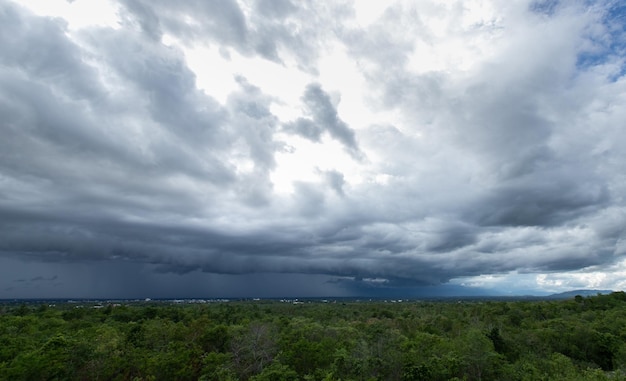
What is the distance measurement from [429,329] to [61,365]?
78.3 meters

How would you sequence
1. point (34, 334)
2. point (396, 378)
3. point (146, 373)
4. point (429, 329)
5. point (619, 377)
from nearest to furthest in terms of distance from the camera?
1. point (619, 377)
2. point (146, 373)
3. point (396, 378)
4. point (34, 334)
5. point (429, 329)

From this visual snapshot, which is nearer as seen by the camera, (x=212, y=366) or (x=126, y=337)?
(x=212, y=366)

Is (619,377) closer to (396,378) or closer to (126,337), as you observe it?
(396,378)

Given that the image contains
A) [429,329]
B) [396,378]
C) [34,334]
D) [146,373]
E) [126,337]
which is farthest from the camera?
[429,329]

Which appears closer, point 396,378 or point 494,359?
point 396,378

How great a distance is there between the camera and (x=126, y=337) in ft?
231

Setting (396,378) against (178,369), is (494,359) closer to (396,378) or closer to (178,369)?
(396,378)

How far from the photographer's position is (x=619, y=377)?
38.5 meters

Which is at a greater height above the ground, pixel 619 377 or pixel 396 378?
pixel 619 377

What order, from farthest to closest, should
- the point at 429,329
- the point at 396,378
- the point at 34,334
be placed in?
1. the point at 429,329
2. the point at 34,334
3. the point at 396,378

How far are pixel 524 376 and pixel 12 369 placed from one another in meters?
56.8

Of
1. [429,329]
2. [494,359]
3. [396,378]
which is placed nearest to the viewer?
[396,378]

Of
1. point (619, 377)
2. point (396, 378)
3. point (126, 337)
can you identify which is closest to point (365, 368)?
point (396, 378)

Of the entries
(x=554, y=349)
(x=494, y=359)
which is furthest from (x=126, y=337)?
(x=554, y=349)
